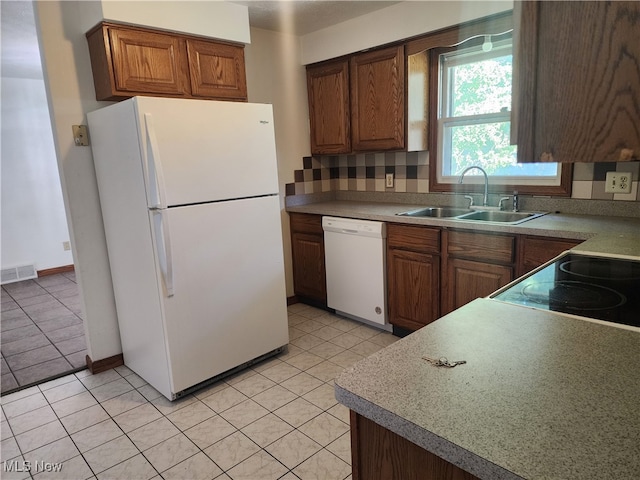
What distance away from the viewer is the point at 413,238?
2650mm

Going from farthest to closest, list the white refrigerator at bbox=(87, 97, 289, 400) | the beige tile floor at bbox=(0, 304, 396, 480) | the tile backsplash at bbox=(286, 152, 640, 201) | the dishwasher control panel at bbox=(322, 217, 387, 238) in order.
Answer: the tile backsplash at bbox=(286, 152, 640, 201), the dishwasher control panel at bbox=(322, 217, 387, 238), the white refrigerator at bbox=(87, 97, 289, 400), the beige tile floor at bbox=(0, 304, 396, 480)

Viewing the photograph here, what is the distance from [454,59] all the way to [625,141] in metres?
2.70

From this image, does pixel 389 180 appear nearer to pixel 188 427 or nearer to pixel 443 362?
pixel 188 427

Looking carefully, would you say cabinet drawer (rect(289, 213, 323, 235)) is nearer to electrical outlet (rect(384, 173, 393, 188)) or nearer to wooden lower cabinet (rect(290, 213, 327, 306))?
wooden lower cabinet (rect(290, 213, 327, 306))

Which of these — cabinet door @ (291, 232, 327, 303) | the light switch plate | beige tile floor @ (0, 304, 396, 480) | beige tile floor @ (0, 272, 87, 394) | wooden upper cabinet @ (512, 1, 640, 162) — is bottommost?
beige tile floor @ (0, 304, 396, 480)

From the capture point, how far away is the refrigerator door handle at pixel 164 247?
2.03 m

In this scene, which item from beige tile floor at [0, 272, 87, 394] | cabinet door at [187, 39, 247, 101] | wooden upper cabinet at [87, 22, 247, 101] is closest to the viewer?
wooden upper cabinet at [87, 22, 247, 101]

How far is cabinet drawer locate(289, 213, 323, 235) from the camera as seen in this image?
10.7 feet

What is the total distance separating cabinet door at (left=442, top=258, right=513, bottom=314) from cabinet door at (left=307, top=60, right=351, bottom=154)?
137cm

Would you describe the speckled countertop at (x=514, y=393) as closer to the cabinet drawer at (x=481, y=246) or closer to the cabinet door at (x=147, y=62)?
the cabinet drawer at (x=481, y=246)

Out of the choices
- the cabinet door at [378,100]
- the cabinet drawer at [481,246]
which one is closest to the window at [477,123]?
the cabinet door at [378,100]

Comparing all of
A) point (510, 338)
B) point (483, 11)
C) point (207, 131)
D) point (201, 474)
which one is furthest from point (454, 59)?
point (201, 474)

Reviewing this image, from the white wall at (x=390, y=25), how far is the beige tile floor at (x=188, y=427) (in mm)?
2159

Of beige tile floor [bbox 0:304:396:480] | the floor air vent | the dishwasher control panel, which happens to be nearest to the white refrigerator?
beige tile floor [bbox 0:304:396:480]
